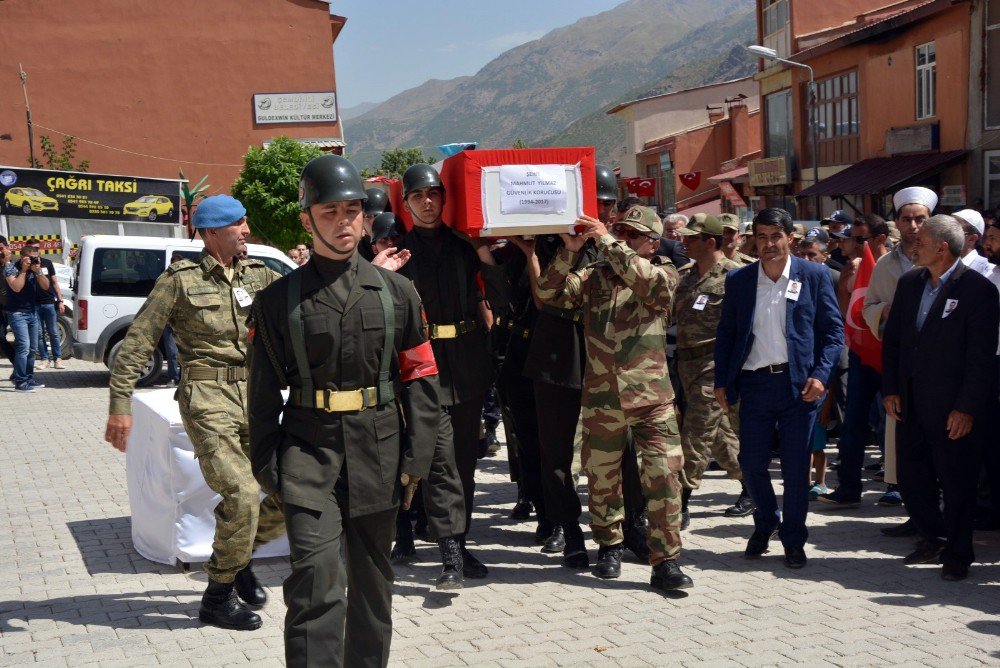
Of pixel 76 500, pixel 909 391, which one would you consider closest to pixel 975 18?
pixel 909 391

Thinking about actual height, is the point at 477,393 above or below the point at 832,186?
below

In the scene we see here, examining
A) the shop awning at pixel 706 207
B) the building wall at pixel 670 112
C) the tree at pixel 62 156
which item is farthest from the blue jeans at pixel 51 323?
the building wall at pixel 670 112

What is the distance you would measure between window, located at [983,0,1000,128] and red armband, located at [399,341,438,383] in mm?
24117

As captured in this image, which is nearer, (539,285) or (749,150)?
(539,285)

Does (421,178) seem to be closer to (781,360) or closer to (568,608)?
(781,360)

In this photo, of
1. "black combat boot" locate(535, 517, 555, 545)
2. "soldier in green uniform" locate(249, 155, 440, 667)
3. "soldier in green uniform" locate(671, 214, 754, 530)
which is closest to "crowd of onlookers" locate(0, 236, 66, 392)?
"black combat boot" locate(535, 517, 555, 545)

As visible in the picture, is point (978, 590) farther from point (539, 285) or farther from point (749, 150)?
point (749, 150)

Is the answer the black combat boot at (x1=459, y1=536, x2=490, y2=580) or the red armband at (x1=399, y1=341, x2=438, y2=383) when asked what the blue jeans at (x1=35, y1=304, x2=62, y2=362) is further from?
the red armband at (x1=399, y1=341, x2=438, y2=383)

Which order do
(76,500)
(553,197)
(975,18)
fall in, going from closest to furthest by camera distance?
(553,197), (76,500), (975,18)

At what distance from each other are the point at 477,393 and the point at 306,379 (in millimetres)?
2461

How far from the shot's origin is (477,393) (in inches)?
253

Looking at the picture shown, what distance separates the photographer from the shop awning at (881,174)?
2633 centimetres

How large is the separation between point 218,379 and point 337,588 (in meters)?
2.01

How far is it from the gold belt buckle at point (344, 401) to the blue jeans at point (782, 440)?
316 cm
